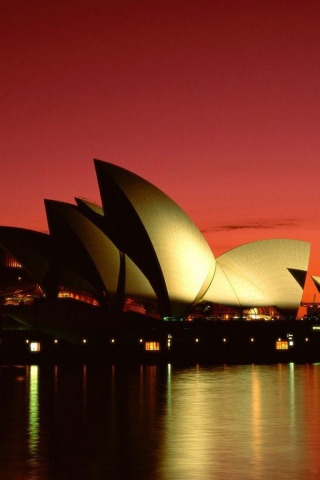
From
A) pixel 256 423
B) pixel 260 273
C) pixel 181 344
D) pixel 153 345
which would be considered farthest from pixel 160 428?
pixel 260 273

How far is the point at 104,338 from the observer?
180 ft

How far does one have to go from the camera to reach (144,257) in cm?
5106

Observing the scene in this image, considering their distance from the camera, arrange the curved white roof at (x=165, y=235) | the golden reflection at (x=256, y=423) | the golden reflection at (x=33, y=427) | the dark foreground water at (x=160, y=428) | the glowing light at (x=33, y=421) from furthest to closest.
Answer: the curved white roof at (x=165, y=235)
the glowing light at (x=33, y=421)
the golden reflection at (x=33, y=427)
the golden reflection at (x=256, y=423)
the dark foreground water at (x=160, y=428)

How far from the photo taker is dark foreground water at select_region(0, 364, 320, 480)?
50.4 ft

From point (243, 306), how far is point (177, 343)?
323 inches

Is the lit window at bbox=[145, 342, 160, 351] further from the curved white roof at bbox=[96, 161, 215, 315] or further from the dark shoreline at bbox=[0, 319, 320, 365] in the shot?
the curved white roof at bbox=[96, 161, 215, 315]

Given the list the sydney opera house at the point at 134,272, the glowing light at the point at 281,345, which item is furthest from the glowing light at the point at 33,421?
the glowing light at the point at 281,345

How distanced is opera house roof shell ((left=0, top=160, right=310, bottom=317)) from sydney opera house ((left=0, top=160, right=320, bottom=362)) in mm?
66

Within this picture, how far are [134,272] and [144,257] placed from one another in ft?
14.9

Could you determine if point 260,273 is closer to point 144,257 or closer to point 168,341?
point 168,341

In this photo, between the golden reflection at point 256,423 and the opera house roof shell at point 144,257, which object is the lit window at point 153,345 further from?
the golden reflection at point 256,423

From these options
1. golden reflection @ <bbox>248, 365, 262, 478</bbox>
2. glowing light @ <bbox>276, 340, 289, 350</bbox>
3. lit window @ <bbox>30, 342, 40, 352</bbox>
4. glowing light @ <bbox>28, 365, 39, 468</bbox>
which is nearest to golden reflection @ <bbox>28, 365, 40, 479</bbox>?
glowing light @ <bbox>28, 365, 39, 468</bbox>

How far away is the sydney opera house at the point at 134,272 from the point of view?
1966 inches

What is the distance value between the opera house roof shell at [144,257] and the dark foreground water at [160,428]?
600 inches
